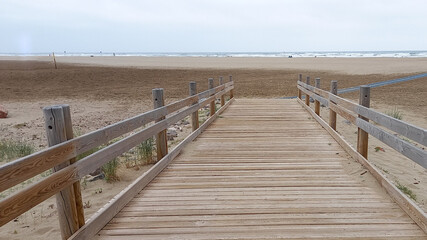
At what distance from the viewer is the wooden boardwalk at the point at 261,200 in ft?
11.0

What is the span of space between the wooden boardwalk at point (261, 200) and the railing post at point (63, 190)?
34 centimetres

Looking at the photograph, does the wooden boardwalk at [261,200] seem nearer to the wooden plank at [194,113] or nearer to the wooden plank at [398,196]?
the wooden plank at [398,196]

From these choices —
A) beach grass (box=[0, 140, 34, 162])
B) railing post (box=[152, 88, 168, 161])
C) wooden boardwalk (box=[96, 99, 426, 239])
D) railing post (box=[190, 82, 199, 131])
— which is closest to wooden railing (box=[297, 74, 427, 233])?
wooden boardwalk (box=[96, 99, 426, 239])

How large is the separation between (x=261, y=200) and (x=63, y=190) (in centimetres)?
215

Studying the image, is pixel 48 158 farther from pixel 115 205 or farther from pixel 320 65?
pixel 320 65

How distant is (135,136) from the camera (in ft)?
14.8

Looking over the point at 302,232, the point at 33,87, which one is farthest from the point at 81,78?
the point at 302,232

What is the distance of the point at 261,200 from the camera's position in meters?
4.09

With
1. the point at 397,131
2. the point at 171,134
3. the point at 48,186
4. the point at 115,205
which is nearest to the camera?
the point at 48,186

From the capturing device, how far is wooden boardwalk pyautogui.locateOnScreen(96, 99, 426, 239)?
3350 mm

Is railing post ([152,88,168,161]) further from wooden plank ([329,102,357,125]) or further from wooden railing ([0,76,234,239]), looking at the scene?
wooden plank ([329,102,357,125])

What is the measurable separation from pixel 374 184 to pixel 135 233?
3030mm

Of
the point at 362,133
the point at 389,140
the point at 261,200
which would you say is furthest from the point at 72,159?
the point at 362,133

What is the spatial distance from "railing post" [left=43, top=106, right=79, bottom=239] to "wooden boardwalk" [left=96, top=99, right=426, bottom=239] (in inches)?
13.5
